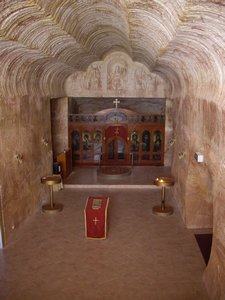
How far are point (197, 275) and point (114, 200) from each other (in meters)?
5.29

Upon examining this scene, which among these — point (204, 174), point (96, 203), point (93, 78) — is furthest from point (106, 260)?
point (93, 78)

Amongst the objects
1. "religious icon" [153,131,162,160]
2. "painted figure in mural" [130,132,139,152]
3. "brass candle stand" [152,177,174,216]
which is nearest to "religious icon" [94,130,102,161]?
"painted figure in mural" [130,132,139,152]

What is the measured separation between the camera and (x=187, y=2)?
4.04 metres

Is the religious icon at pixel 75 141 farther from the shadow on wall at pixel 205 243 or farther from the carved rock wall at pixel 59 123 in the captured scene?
the shadow on wall at pixel 205 243

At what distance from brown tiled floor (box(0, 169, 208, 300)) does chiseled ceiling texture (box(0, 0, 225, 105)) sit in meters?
4.04

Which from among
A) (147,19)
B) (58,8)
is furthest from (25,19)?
(147,19)

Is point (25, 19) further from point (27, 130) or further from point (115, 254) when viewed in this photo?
point (115, 254)

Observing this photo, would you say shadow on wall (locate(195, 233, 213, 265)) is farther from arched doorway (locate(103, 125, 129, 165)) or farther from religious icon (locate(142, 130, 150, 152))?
arched doorway (locate(103, 125, 129, 165))

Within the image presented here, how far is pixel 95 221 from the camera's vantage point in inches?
357

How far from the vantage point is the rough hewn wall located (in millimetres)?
8805

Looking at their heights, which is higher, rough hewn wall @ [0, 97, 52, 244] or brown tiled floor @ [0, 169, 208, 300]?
rough hewn wall @ [0, 97, 52, 244]

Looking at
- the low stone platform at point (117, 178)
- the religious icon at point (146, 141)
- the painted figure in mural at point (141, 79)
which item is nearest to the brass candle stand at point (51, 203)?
the low stone platform at point (117, 178)

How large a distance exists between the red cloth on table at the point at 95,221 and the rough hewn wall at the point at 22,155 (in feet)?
7.06

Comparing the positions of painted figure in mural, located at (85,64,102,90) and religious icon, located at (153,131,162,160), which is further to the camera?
religious icon, located at (153,131,162,160)
